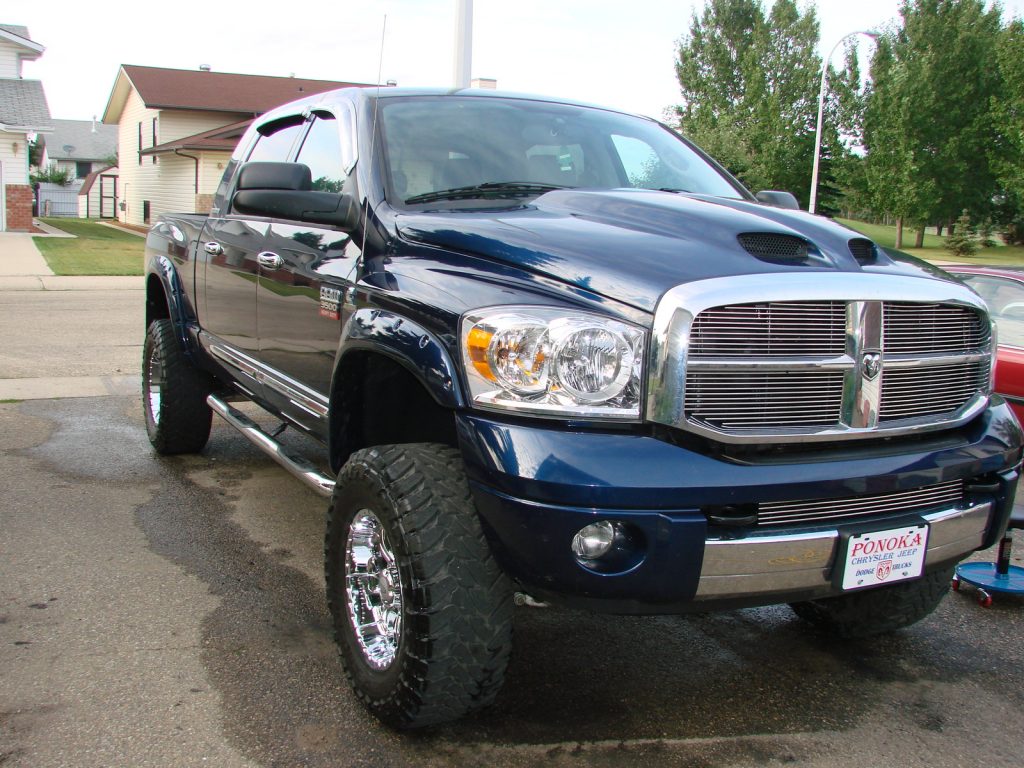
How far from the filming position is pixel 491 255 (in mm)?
2916

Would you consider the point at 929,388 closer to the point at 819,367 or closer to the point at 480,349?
the point at 819,367

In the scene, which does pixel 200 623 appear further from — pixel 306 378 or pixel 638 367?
pixel 638 367

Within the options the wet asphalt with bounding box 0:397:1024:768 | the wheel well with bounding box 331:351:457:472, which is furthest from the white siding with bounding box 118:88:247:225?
the wheel well with bounding box 331:351:457:472

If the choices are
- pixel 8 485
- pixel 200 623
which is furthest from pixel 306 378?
pixel 8 485

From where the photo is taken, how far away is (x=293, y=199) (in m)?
3.42

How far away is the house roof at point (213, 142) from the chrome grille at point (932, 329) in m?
28.0

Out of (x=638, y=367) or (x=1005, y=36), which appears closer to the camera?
(x=638, y=367)

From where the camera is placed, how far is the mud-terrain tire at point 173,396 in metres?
Answer: 5.72

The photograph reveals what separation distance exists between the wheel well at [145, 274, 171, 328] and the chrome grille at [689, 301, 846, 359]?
4381mm

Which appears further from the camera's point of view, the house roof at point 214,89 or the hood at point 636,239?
the house roof at point 214,89

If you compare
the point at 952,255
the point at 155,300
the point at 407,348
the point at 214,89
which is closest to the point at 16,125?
the point at 214,89

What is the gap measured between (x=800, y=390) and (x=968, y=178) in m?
46.7

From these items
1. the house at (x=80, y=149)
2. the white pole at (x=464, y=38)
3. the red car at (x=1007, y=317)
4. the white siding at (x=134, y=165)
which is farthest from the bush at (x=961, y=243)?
the house at (x=80, y=149)

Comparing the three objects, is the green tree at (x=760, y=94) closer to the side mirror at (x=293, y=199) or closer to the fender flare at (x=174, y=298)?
the fender flare at (x=174, y=298)
